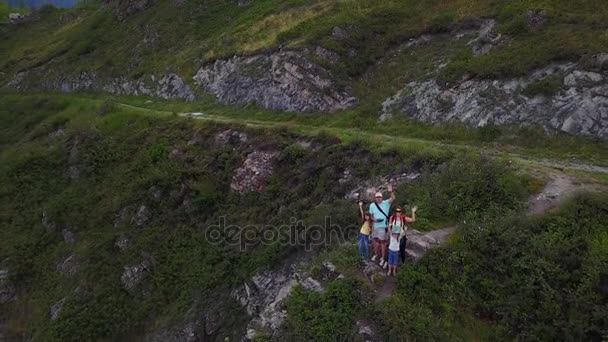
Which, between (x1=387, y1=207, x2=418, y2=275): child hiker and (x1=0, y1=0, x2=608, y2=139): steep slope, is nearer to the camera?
(x1=387, y1=207, x2=418, y2=275): child hiker

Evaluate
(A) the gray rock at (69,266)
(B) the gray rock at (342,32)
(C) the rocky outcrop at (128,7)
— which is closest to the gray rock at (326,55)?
(B) the gray rock at (342,32)

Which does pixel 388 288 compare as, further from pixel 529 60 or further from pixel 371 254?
pixel 529 60

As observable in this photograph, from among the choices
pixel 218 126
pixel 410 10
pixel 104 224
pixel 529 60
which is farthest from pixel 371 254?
pixel 410 10

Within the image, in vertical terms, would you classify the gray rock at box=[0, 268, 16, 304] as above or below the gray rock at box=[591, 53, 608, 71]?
below

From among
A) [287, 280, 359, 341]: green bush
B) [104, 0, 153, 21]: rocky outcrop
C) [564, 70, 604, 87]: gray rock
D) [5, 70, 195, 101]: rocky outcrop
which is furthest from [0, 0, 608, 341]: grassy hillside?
[104, 0, 153, 21]: rocky outcrop

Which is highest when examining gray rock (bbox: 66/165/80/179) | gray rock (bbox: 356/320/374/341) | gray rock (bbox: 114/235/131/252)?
gray rock (bbox: 356/320/374/341)

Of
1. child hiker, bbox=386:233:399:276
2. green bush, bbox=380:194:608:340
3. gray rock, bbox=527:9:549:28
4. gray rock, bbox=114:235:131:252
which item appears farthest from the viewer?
gray rock, bbox=114:235:131:252

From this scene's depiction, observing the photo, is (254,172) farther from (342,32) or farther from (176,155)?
(342,32)

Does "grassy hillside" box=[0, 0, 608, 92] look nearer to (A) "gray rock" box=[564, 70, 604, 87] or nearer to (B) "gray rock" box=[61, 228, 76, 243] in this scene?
(A) "gray rock" box=[564, 70, 604, 87]
